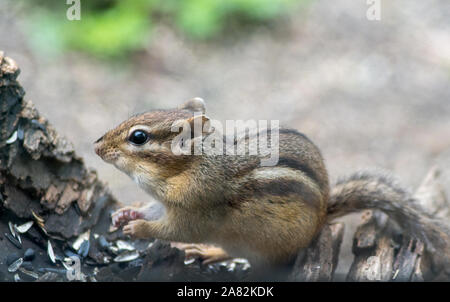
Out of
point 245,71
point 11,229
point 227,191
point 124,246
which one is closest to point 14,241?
point 11,229

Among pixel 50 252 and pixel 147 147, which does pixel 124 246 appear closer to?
pixel 50 252

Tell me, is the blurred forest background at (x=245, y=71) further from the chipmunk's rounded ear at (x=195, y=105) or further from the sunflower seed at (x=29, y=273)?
the sunflower seed at (x=29, y=273)

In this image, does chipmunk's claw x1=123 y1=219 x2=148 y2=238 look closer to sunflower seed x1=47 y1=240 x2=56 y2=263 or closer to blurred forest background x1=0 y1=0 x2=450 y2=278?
sunflower seed x1=47 y1=240 x2=56 y2=263

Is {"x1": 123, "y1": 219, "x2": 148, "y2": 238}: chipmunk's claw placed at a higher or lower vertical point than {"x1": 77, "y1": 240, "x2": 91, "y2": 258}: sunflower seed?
higher

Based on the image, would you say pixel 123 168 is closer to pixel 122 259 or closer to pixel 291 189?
pixel 122 259

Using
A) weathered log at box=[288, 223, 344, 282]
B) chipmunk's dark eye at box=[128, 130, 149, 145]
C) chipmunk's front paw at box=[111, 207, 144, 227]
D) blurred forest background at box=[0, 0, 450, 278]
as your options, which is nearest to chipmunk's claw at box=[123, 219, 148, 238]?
chipmunk's front paw at box=[111, 207, 144, 227]
